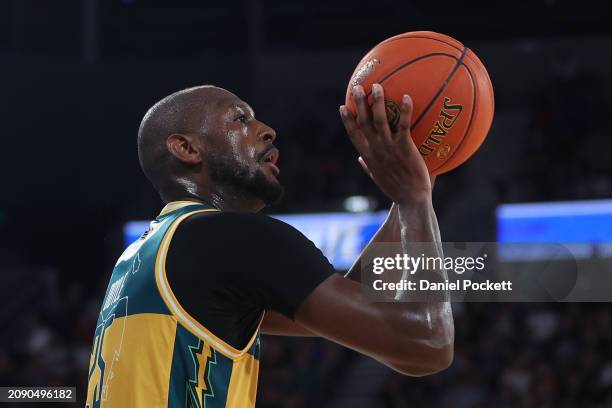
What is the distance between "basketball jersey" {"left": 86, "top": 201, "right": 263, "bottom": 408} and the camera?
6.98 feet

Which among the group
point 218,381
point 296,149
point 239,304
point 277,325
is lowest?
point 296,149

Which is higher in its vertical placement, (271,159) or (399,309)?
(271,159)

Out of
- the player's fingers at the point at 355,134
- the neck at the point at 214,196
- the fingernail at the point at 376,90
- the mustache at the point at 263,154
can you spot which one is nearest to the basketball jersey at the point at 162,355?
the neck at the point at 214,196

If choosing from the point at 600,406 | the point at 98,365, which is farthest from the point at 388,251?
the point at 600,406

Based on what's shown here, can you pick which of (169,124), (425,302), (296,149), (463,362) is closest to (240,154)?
(169,124)

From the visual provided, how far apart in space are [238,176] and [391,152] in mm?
478

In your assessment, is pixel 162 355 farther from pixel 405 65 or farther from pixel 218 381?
pixel 405 65

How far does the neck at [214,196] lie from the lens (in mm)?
2420

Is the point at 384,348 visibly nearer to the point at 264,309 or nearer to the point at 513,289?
the point at 264,309

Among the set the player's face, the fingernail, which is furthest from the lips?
the fingernail

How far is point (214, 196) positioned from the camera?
2.43 meters

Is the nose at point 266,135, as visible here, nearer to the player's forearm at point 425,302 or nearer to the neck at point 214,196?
the neck at point 214,196

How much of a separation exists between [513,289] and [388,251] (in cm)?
511

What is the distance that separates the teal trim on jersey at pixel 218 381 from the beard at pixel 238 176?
19.8 inches
